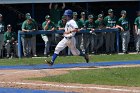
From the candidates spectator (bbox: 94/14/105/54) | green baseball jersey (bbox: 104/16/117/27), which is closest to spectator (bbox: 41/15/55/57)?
spectator (bbox: 94/14/105/54)

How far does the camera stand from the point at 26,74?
12.3 meters

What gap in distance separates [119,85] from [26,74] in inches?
123

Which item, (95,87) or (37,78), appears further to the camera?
(37,78)

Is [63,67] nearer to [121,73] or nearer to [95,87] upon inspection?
[121,73]

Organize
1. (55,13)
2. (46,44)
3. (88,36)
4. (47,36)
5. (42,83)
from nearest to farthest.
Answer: (42,83) → (46,44) → (47,36) → (88,36) → (55,13)

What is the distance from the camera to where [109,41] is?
19906mm

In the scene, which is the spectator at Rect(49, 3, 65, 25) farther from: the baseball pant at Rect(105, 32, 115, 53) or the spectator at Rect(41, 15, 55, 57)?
the baseball pant at Rect(105, 32, 115, 53)

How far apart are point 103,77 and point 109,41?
28.1 ft

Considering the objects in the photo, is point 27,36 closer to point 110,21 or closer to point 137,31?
point 110,21

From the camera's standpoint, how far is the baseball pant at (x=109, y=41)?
779 inches

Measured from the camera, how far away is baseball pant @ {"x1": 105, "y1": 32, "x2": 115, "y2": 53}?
779 inches

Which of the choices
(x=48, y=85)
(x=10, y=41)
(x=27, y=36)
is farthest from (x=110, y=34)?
(x=48, y=85)

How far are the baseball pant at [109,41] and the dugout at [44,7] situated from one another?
209 centimetres

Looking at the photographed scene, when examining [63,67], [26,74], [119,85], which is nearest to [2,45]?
[63,67]
